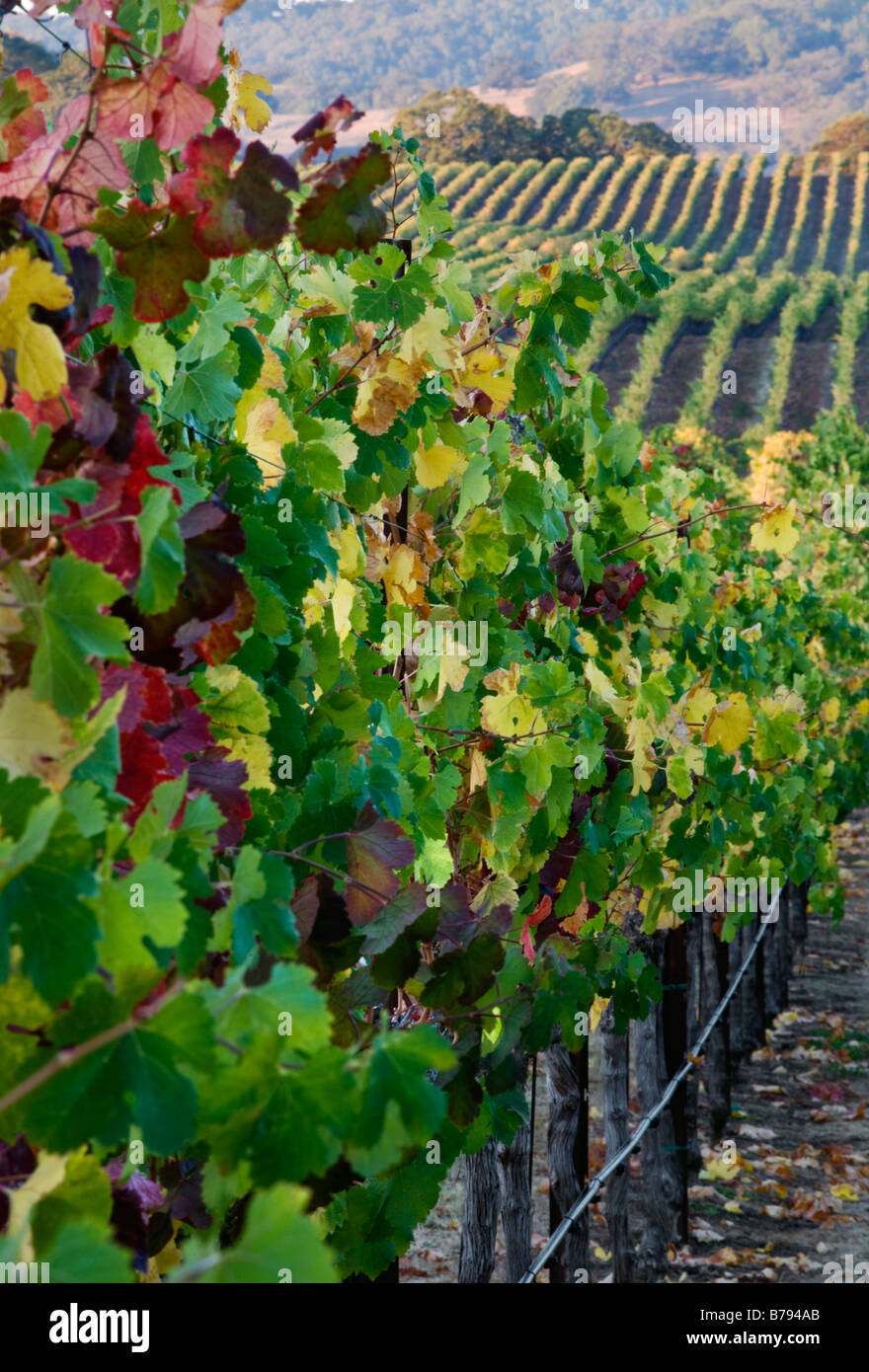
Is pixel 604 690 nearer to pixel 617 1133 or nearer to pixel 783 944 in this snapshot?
pixel 617 1133

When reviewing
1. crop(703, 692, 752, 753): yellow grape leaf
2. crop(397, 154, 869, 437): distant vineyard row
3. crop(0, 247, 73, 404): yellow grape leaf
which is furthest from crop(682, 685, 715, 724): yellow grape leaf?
crop(397, 154, 869, 437): distant vineyard row

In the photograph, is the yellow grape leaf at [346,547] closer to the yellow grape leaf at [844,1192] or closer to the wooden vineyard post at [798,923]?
the yellow grape leaf at [844,1192]

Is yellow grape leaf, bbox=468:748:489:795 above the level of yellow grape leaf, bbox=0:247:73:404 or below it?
below

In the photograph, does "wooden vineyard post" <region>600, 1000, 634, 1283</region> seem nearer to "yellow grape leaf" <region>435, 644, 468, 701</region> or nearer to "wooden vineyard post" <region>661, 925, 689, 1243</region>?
"wooden vineyard post" <region>661, 925, 689, 1243</region>

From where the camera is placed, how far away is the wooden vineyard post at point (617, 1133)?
13.5 feet

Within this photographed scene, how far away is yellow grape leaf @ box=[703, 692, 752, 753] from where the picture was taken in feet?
11.5

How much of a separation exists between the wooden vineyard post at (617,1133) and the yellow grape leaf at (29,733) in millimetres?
3470

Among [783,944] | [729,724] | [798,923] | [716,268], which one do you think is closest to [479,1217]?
[729,724]

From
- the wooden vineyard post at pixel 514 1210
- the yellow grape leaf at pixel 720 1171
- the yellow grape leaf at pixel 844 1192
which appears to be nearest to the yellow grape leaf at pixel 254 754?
the wooden vineyard post at pixel 514 1210

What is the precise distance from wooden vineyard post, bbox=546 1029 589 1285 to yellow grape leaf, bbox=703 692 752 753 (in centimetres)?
90
